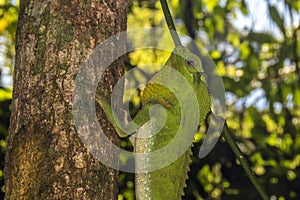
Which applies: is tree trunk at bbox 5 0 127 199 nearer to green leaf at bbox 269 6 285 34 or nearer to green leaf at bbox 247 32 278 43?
green leaf at bbox 269 6 285 34

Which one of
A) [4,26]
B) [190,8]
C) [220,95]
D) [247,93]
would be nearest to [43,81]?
[220,95]

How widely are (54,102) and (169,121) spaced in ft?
1.30

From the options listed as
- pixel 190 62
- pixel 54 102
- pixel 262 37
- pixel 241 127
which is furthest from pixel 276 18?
pixel 54 102

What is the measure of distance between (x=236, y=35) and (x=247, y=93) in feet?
5.84

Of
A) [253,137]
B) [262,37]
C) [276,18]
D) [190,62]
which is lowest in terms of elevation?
[253,137]

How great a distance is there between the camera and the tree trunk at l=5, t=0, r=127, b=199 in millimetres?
1411

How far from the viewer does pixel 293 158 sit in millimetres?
4020

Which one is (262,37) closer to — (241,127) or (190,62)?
(241,127)

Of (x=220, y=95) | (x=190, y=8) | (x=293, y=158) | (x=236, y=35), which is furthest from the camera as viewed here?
(x=236, y=35)

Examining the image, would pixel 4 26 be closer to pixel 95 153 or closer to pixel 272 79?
pixel 272 79

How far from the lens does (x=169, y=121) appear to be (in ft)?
5.65

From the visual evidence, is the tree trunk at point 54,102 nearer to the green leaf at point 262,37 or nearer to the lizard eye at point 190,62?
the lizard eye at point 190,62

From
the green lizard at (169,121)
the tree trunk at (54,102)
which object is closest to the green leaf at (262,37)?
the green lizard at (169,121)

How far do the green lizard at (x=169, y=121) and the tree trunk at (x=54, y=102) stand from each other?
5.9 inches
